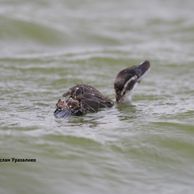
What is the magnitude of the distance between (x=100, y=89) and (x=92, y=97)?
86.4 inches

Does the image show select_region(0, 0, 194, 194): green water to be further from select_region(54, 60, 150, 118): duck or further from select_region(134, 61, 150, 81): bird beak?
select_region(134, 61, 150, 81): bird beak

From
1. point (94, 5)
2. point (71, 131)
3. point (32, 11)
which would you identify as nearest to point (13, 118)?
point (71, 131)

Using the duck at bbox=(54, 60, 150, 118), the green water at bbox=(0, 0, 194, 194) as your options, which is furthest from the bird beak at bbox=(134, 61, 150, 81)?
the green water at bbox=(0, 0, 194, 194)

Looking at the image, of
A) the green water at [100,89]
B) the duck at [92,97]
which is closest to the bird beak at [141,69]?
the duck at [92,97]

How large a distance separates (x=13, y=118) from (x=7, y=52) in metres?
5.16

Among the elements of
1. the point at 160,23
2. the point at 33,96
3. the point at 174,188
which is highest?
the point at 160,23

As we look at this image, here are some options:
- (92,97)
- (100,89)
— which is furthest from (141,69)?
(100,89)

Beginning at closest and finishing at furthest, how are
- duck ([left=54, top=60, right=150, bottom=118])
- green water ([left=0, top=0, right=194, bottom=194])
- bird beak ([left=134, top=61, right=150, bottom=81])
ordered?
green water ([left=0, top=0, right=194, bottom=194]), duck ([left=54, top=60, right=150, bottom=118]), bird beak ([left=134, top=61, right=150, bottom=81])

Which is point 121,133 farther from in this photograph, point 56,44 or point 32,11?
point 32,11

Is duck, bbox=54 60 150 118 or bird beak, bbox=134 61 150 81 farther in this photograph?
bird beak, bbox=134 61 150 81

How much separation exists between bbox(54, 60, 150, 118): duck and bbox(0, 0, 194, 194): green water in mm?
110

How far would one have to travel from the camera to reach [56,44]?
52.0 ft

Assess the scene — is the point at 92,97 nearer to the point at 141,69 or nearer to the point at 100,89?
the point at 141,69

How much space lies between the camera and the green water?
794 centimetres
